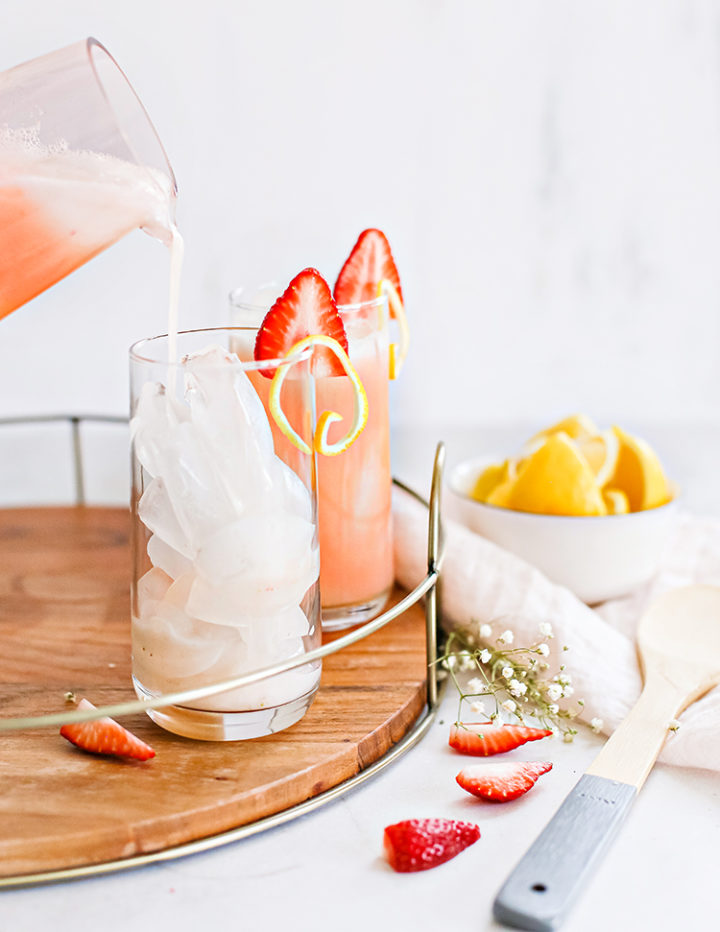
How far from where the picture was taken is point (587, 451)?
87cm

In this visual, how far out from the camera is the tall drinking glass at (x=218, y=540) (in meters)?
0.56

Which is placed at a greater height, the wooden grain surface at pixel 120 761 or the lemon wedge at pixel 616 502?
the lemon wedge at pixel 616 502

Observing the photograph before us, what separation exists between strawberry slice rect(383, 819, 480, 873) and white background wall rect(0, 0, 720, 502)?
2.66 ft

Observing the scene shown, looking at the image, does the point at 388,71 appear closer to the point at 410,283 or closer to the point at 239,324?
the point at 410,283

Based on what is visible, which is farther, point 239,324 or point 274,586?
point 239,324

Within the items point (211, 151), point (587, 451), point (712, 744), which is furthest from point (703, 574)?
point (211, 151)

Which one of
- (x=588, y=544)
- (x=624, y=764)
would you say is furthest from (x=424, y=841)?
(x=588, y=544)

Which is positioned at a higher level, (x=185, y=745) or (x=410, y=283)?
(x=410, y=283)

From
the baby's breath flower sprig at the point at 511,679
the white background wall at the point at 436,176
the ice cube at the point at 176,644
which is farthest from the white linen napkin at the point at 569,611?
the white background wall at the point at 436,176

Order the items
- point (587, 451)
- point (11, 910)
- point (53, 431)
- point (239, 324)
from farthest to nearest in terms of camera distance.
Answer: point (53, 431)
point (587, 451)
point (239, 324)
point (11, 910)

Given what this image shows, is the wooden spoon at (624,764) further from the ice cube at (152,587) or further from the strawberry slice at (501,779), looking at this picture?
the ice cube at (152,587)

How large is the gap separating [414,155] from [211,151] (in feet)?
0.77

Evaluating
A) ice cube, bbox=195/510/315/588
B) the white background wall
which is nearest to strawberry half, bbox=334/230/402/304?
ice cube, bbox=195/510/315/588

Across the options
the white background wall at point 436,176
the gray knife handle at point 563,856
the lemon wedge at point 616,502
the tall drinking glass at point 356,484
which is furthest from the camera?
the white background wall at point 436,176
